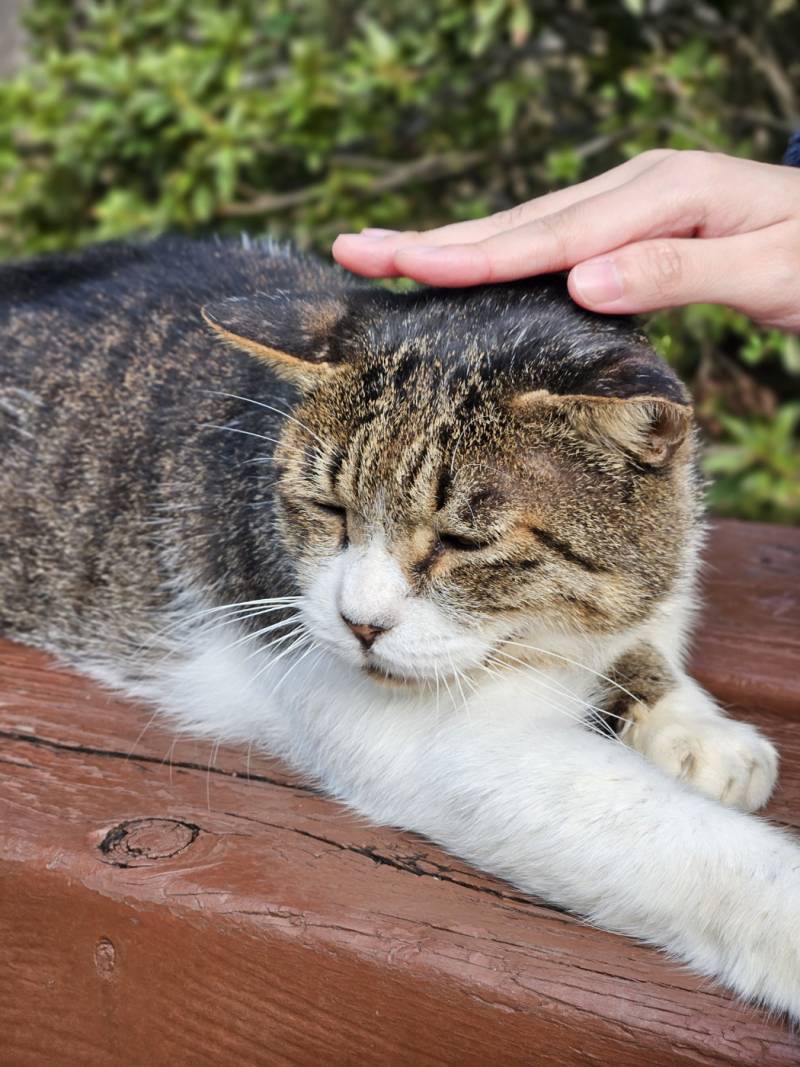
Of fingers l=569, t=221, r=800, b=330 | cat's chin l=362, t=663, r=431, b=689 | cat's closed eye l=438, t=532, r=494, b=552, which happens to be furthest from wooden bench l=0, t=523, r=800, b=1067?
fingers l=569, t=221, r=800, b=330

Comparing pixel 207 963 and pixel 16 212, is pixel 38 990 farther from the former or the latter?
pixel 16 212

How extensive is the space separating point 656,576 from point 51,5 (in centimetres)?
418

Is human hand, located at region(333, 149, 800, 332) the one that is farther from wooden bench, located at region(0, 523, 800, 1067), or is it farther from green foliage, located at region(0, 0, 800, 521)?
green foliage, located at region(0, 0, 800, 521)

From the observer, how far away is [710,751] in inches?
65.3

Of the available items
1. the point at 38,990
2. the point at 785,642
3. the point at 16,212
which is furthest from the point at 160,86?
the point at 38,990

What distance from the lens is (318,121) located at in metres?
4.10

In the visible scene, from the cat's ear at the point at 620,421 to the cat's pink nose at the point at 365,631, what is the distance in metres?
0.35

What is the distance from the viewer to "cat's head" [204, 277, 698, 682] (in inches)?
61.0

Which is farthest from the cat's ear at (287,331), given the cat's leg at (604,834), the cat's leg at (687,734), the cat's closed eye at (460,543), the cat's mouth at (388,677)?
the cat's leg at (687,734)

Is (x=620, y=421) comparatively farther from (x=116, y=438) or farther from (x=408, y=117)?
(x=408, y=117)

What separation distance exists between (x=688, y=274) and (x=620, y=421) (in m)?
0.27

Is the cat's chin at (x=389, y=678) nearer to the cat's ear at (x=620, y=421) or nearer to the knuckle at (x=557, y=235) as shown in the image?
the cat's ear at (x=620, y=421)

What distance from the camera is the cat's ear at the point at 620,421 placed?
1.51 metres

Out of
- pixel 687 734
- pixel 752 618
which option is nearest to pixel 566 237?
pixel 687 734
